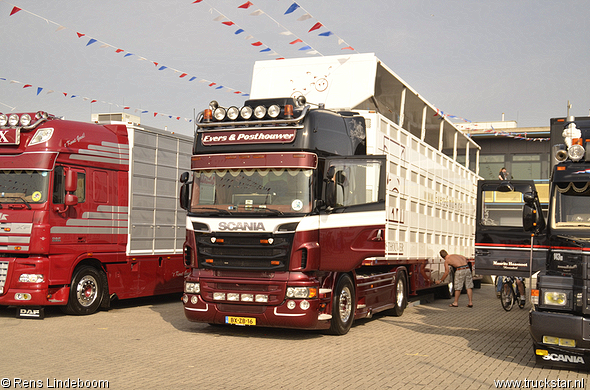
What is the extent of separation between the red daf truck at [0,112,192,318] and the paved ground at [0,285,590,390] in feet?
2.26

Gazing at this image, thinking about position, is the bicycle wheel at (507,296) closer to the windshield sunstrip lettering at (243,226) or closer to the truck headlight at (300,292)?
the truck headlight at (300,292)

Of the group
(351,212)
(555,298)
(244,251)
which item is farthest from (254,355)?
(555,298)

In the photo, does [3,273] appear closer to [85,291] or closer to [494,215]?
[85,291]

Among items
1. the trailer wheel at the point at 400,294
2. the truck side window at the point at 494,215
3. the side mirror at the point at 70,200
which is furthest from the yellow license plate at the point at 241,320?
the truck side window at the point at 494,215

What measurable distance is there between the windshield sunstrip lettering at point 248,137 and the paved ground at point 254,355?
3239mm

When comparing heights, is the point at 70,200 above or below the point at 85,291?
above

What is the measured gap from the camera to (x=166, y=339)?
9734 mm

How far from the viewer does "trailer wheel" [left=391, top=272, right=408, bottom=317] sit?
44.1ft

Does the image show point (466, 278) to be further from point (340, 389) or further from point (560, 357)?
point (340, 389)

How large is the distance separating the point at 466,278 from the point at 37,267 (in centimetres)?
1111

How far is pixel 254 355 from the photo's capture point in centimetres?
853

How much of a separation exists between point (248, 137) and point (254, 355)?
3.55 metres

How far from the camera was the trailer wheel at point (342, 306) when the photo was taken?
1020cm

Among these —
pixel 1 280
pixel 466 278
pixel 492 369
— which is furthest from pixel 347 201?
pixel 466 278
